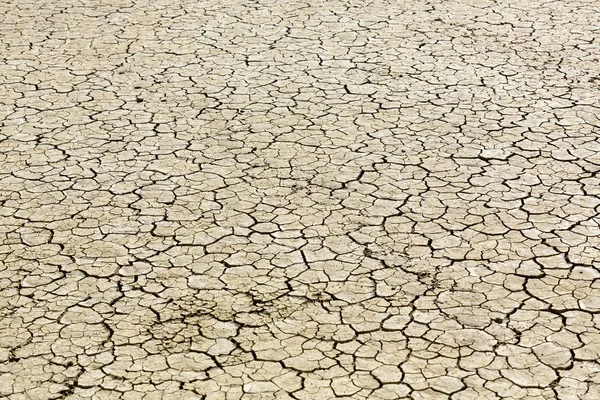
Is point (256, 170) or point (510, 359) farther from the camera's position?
point (256, 170)

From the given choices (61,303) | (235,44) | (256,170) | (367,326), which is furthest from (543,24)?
(61,303)

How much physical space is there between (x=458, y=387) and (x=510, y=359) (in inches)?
9.5

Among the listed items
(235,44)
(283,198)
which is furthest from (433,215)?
(235,44)

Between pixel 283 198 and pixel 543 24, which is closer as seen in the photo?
pixel 283 198

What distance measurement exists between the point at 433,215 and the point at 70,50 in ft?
10.3

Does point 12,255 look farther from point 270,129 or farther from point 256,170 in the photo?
point 270,129

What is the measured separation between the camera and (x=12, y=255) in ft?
12.6

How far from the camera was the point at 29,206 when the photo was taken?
423cm

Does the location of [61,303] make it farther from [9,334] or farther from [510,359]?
[510,359]

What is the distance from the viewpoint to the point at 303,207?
164 inches

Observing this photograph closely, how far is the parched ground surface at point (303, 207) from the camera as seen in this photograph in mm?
3146

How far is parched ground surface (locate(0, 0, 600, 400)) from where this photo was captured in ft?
10.3

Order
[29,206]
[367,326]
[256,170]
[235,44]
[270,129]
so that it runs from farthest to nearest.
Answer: [235,44]
[270,129]
[256,170]
[29,206]
[367,326]

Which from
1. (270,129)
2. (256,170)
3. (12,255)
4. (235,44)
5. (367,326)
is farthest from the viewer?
(235,44)
